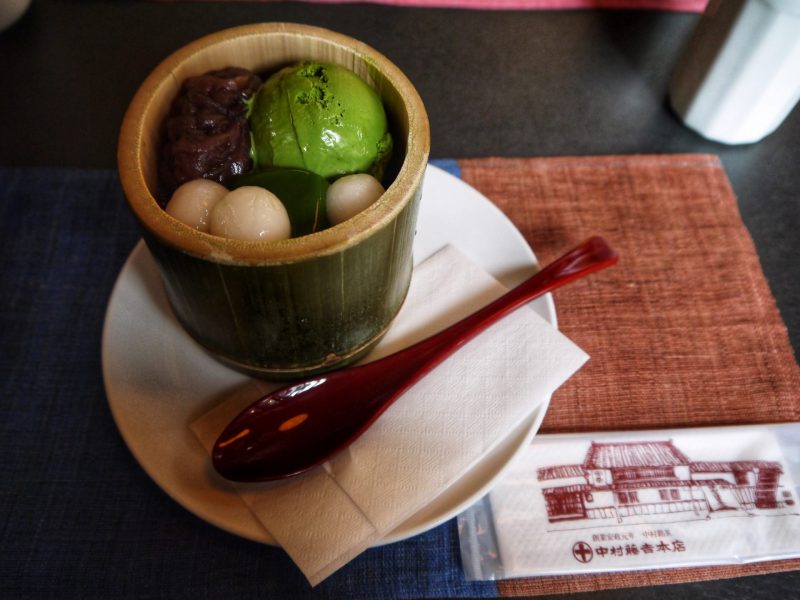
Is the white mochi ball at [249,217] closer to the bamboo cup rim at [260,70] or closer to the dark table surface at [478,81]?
the bamboo cup rim at [260,70]

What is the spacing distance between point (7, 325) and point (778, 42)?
3.10 ft

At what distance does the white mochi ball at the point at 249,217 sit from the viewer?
0.45 m

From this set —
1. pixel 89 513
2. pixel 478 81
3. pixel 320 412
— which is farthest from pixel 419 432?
pixel 478 81

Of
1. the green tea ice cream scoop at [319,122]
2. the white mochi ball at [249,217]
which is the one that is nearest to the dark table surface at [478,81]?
the green tea ice cream scoop at [319,122]

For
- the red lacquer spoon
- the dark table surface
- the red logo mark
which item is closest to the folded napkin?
the red lacquer spoon

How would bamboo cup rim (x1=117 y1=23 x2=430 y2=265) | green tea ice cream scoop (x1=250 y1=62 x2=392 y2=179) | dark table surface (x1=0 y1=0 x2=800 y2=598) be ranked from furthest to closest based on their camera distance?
1. dark table surface (x1=0 y1=0 x2=800 y2=598)
2. green tea ice cream scoop (x1=250 y1=62 x2=392 y2=179)
3. bamboo cup rim (x1=117 y1=23 x2=430 y2=265)

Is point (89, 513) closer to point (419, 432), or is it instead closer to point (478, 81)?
point (419, 432)

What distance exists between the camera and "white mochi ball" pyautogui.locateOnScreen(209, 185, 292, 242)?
448 mm

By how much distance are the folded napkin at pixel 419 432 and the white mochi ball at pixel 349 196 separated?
0.15m

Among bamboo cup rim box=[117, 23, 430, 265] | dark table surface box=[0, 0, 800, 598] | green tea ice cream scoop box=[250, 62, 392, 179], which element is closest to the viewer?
bamboo cup rim box=[117, 23, 430, 265]

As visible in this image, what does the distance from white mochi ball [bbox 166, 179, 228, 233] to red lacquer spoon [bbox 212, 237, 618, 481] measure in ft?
0.52

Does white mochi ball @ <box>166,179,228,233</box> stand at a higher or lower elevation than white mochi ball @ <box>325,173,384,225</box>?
lower

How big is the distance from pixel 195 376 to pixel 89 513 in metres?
0.15

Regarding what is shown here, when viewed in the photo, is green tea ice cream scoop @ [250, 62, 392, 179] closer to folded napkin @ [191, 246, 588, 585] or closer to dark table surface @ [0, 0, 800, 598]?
folded napkin @ [191, 246, 588, 585]
